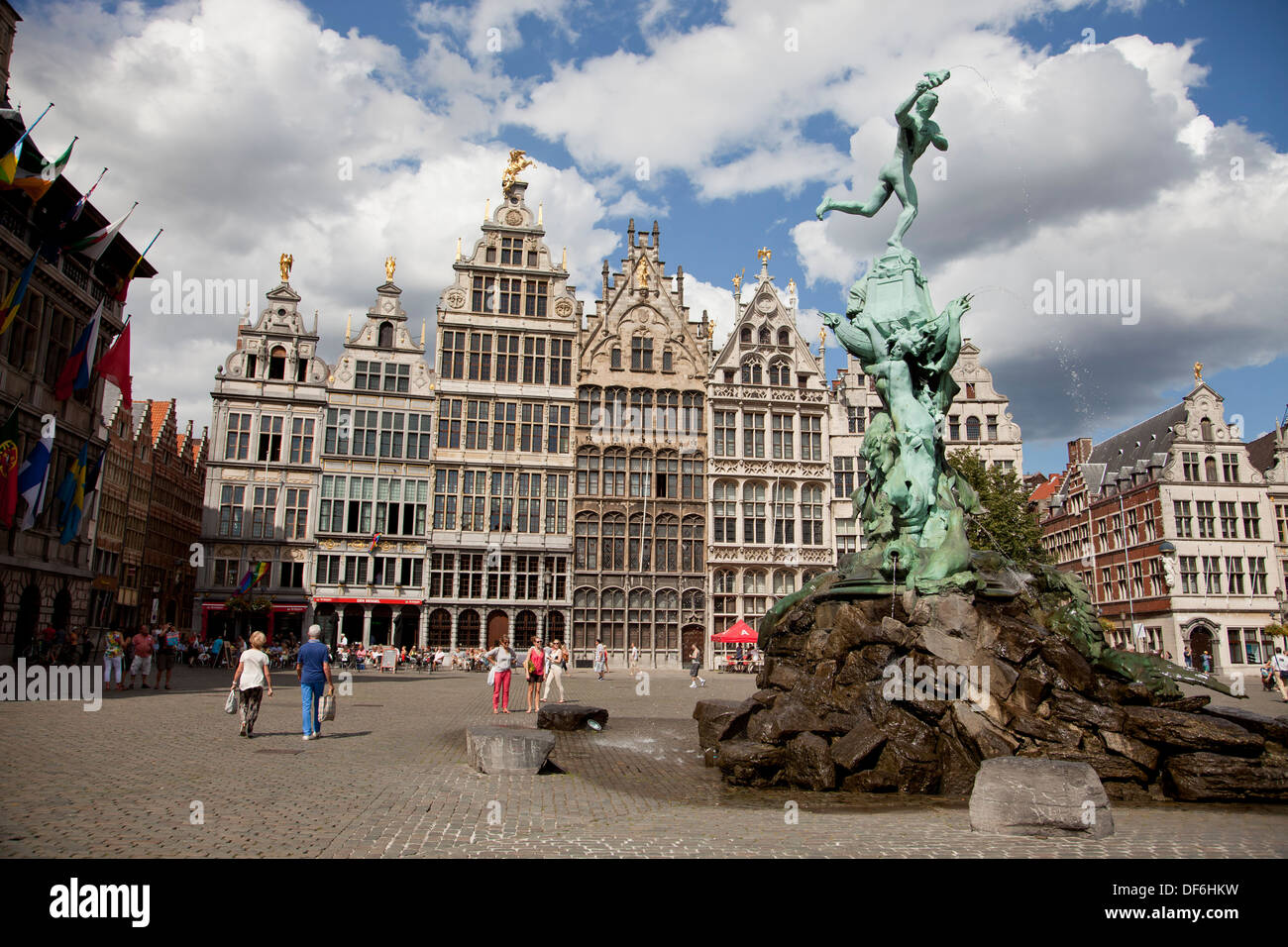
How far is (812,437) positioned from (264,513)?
1219 inches

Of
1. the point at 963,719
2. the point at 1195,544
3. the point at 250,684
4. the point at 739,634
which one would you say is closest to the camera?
the point at 963,719

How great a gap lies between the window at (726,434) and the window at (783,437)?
2.30 m

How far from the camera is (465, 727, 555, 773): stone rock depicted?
37.3 ft

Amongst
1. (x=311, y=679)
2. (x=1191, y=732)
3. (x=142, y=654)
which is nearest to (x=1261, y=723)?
(x=1191, y=732)

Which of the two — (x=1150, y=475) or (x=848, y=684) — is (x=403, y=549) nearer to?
(x=848, y=684)

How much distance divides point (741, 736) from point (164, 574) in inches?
2298

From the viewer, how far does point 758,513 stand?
49406mm

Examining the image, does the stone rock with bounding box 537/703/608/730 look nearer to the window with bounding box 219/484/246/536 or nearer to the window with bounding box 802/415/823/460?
the window with bounding box 219/484/246/536

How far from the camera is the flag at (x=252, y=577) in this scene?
40938mm

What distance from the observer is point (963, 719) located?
1248 cm

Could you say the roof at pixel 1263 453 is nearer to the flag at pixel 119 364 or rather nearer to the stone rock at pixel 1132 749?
the stone rock at pixel 1132 749

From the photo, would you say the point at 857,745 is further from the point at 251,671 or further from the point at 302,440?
the point at 302,440
